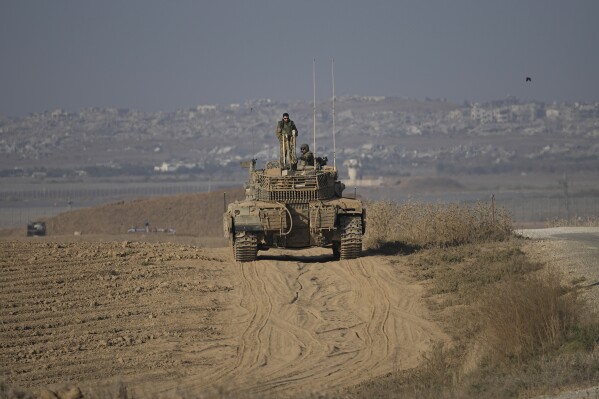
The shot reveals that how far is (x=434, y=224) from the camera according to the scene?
1271 inches

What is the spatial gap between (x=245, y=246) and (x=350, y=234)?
227 centimetres

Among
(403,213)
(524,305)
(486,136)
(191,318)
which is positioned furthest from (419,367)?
(486,136)

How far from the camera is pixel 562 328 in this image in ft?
55.8

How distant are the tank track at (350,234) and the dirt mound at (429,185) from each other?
282ft

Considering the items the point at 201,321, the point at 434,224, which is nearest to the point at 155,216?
the point at 434,224

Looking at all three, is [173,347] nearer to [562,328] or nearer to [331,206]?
[562,328]

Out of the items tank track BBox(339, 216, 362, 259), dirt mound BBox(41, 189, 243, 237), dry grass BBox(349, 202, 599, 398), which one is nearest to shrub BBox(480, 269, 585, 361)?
dry grass BBox(349, 202, 599, 398)

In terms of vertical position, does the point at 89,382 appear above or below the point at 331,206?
below

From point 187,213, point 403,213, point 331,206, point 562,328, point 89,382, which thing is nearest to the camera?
point 89,382

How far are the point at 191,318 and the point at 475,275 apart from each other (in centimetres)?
611

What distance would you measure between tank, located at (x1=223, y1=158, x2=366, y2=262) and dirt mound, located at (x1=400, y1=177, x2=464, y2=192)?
282 feet

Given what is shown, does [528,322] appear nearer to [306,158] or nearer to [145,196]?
[306,158]

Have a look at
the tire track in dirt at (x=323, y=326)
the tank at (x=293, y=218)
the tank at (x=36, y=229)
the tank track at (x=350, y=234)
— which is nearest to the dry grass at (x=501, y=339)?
the tire track in dirt at (x=323, y=326)

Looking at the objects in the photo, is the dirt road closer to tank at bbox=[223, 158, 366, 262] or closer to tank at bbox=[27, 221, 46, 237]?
tank at bbox=[223, 158, 366, 262]
